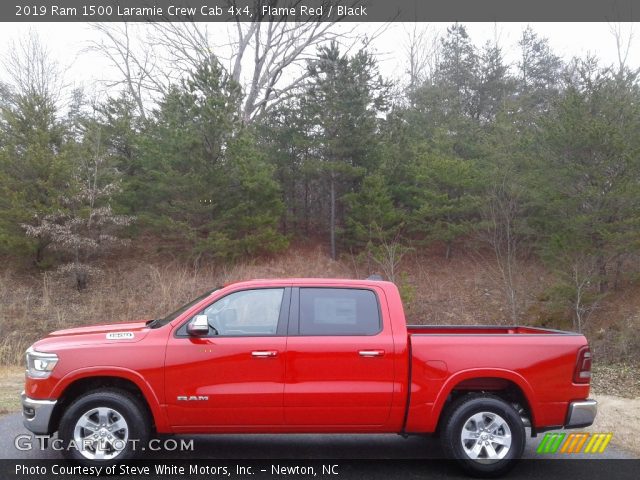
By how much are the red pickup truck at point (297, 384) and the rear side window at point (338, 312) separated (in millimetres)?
28

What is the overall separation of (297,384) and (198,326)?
1.09 meters

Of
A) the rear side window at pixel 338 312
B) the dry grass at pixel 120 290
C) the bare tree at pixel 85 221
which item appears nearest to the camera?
the rear side window at pixel 338 312

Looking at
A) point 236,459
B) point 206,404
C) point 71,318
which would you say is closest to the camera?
point 206,404

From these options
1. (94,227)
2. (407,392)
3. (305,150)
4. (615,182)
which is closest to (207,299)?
(407,392)

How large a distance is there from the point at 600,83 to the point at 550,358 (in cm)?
1623

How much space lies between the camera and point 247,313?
19.5 ft

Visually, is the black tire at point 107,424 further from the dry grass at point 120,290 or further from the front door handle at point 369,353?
the dry grass at point 120,290

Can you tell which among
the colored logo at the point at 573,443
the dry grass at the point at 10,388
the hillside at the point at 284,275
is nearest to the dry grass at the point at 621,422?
the colored logo at the point at 573,443

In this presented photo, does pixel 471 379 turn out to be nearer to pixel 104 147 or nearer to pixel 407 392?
pixel 407 392

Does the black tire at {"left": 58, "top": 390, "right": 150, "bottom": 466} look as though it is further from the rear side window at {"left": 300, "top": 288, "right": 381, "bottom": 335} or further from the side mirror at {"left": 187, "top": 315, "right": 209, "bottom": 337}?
the rear side window at {"left": 300, "top": 288, "right": 381, "bottom": 335}

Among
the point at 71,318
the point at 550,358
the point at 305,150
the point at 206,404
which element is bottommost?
the point at 71,318

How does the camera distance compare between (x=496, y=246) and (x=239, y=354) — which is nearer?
(x=239, y=354)

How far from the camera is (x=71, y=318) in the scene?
21.3 meters

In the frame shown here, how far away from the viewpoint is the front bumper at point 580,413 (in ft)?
18.7
